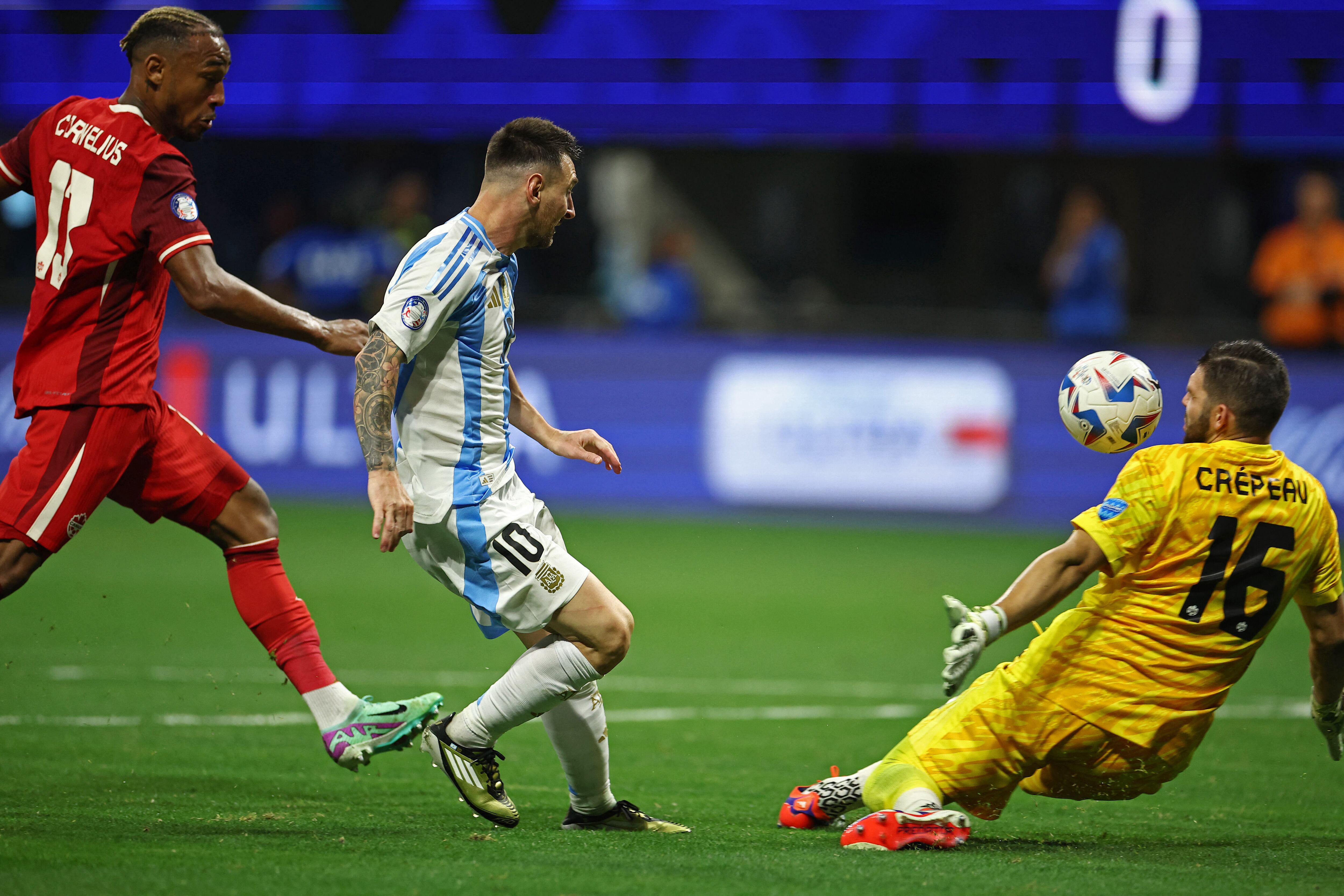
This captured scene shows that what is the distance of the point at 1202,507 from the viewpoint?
427 cm

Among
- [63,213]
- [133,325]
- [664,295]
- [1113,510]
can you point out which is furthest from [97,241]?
[664,295]

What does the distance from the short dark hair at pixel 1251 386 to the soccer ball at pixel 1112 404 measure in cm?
23

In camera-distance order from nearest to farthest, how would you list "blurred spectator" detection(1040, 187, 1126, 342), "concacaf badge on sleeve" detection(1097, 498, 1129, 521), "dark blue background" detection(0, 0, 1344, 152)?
"concacaf badge on sleeve" detection(1097, 498, 1129, 521)
"dark blue background" detection(0, 0, 1344, 152)
"blurred spectator" detection(1040, 187, 1126, 342)

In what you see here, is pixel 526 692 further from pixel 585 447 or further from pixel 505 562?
pixel 585 447

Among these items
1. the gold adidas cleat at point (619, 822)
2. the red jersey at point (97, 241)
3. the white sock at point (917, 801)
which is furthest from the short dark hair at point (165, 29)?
the white sock at point (917, 801)

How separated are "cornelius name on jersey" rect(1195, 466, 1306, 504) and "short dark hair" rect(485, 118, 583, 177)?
2095 mm

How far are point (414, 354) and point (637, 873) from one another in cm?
156

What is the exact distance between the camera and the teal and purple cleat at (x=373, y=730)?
437 cm

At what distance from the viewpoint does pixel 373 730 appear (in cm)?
439

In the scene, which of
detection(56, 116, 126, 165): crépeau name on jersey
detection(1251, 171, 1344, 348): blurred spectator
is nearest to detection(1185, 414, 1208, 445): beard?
detection(56, 116, 126, 165): crépeau name on jersey

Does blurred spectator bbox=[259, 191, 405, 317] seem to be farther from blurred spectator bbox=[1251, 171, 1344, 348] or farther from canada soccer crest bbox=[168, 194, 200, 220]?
canada soccer crest bbox=[168, 194, 200, 220]

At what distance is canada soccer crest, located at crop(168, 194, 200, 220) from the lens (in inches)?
172

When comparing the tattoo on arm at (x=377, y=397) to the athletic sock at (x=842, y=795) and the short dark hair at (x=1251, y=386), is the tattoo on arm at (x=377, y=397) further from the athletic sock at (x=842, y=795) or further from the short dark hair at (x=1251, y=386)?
the short dark hair at (x=1251, y=386)

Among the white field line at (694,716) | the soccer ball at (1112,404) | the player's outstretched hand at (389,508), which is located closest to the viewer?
the player's outstretched hand at (389,508)
